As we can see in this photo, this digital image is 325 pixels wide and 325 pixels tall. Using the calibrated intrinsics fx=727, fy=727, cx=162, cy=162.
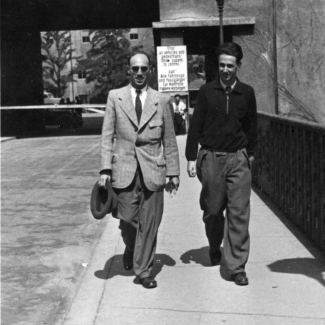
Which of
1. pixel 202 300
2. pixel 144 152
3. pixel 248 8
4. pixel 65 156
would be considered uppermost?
pixel 248 8

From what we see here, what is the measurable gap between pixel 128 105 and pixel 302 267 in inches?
82.6

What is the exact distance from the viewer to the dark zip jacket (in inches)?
233

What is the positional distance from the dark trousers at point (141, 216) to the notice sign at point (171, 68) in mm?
14336

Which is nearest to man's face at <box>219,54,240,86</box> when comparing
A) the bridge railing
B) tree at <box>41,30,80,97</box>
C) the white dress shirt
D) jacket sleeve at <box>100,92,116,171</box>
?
the white dress shirt

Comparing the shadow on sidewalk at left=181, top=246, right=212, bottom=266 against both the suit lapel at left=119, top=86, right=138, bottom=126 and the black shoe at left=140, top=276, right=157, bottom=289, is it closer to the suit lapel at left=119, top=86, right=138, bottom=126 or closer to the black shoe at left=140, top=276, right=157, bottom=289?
the black shoe at left=140, top=276, right=157, bottom=289

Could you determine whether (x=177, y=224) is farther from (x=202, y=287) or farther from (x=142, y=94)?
(x=142, y=94)

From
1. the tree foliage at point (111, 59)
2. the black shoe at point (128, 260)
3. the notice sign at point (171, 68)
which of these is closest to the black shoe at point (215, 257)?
the black shoe at point (128, 260)

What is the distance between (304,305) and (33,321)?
197 cm

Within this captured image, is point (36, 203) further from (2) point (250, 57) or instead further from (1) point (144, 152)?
(2) point (250, 57)

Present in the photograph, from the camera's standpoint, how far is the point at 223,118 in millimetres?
5922

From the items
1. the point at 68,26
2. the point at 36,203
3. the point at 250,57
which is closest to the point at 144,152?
the point at 36,203

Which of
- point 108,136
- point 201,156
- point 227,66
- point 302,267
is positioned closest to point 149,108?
point 108,136

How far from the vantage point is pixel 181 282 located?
6012mm

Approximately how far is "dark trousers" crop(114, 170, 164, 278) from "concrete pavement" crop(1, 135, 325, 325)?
234 millimetres
